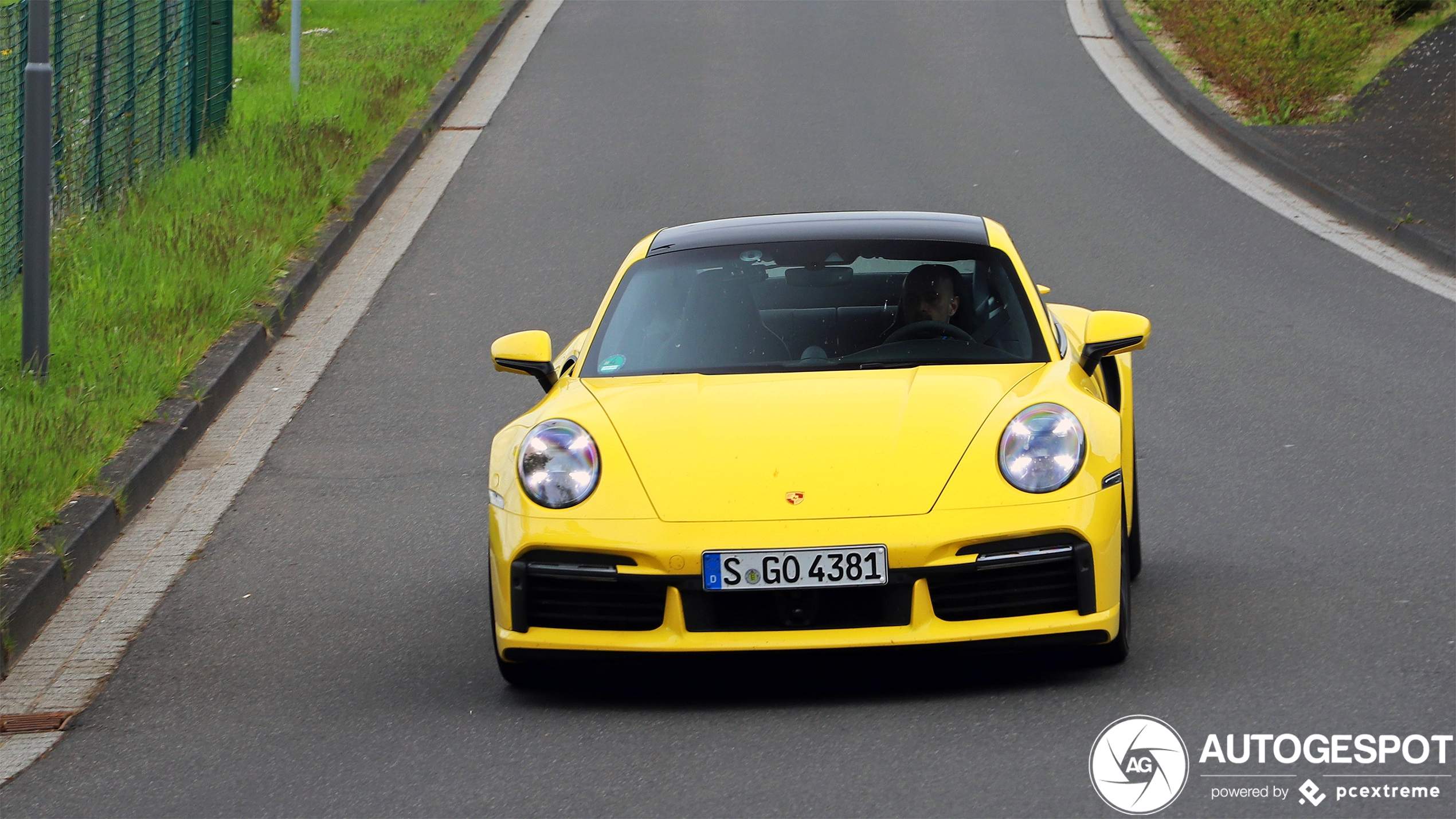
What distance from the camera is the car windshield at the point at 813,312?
5648mm

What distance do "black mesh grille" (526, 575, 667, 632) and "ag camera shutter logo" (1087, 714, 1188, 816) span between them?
1.14 metres

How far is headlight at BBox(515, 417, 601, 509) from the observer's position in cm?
493

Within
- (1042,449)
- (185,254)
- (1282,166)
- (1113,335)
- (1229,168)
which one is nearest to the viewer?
(1042,449)

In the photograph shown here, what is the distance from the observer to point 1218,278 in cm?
1123

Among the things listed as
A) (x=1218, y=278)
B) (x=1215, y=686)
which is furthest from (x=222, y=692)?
(x=1218, y=278)

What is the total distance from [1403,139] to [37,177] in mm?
10879

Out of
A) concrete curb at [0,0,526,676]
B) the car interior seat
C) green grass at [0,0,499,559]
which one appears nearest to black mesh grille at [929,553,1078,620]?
the car interior seat

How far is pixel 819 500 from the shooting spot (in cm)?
476

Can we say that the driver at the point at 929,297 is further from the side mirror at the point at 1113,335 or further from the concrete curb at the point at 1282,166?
the concrete curb at the point at 1282,166

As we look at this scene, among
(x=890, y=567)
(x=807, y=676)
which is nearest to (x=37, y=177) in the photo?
(x=807, y=676)

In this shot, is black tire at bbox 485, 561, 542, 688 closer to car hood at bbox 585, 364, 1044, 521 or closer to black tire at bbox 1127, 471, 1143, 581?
car hood at bbox 585, 364, 1044, 521

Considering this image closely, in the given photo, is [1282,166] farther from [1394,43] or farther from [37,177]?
[37,177]

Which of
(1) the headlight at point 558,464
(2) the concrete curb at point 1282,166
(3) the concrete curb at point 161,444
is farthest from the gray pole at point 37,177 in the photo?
(2) the concrete curb at point 1282,166

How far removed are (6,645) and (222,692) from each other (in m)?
0.84
